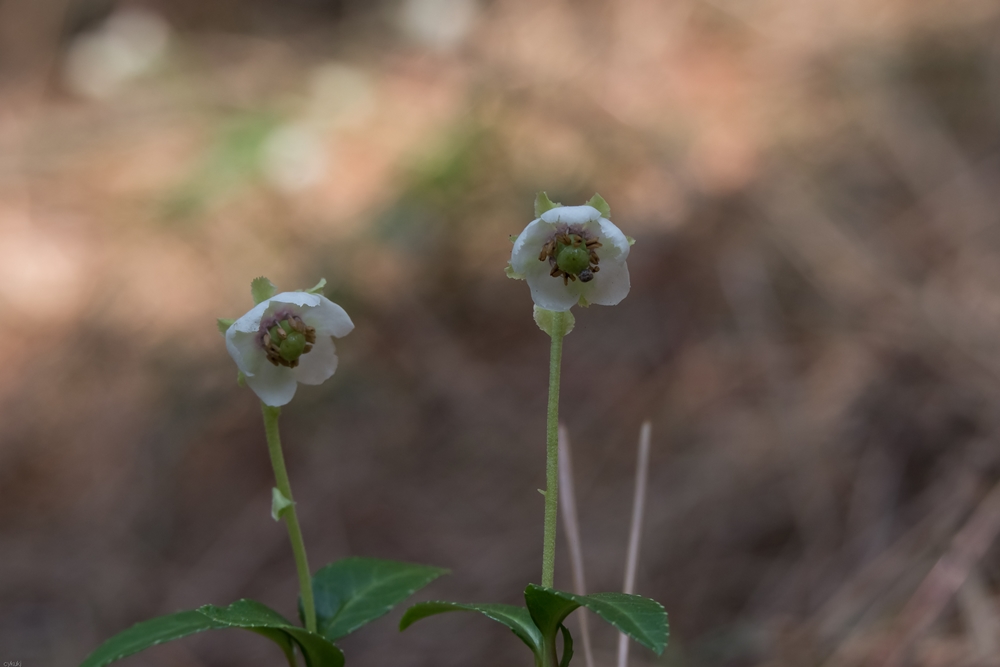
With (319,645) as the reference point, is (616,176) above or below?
above

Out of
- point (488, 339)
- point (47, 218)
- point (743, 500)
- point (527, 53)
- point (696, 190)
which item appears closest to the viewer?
point (743, 500)

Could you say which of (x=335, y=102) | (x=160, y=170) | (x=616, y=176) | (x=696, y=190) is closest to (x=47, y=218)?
(x=160, y=170)

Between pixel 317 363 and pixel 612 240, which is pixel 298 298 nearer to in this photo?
pixel 317 363

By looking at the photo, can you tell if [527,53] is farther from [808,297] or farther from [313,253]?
[808,297]

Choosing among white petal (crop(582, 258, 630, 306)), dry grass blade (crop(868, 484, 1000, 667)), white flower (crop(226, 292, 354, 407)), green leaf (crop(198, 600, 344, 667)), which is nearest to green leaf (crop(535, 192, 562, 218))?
white petal (crop(582, 258, 630, 306))

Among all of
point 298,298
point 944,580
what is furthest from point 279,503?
point 944,580

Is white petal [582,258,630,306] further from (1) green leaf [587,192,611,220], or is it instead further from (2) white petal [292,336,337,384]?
(2) white petal [292,336,337,384]
